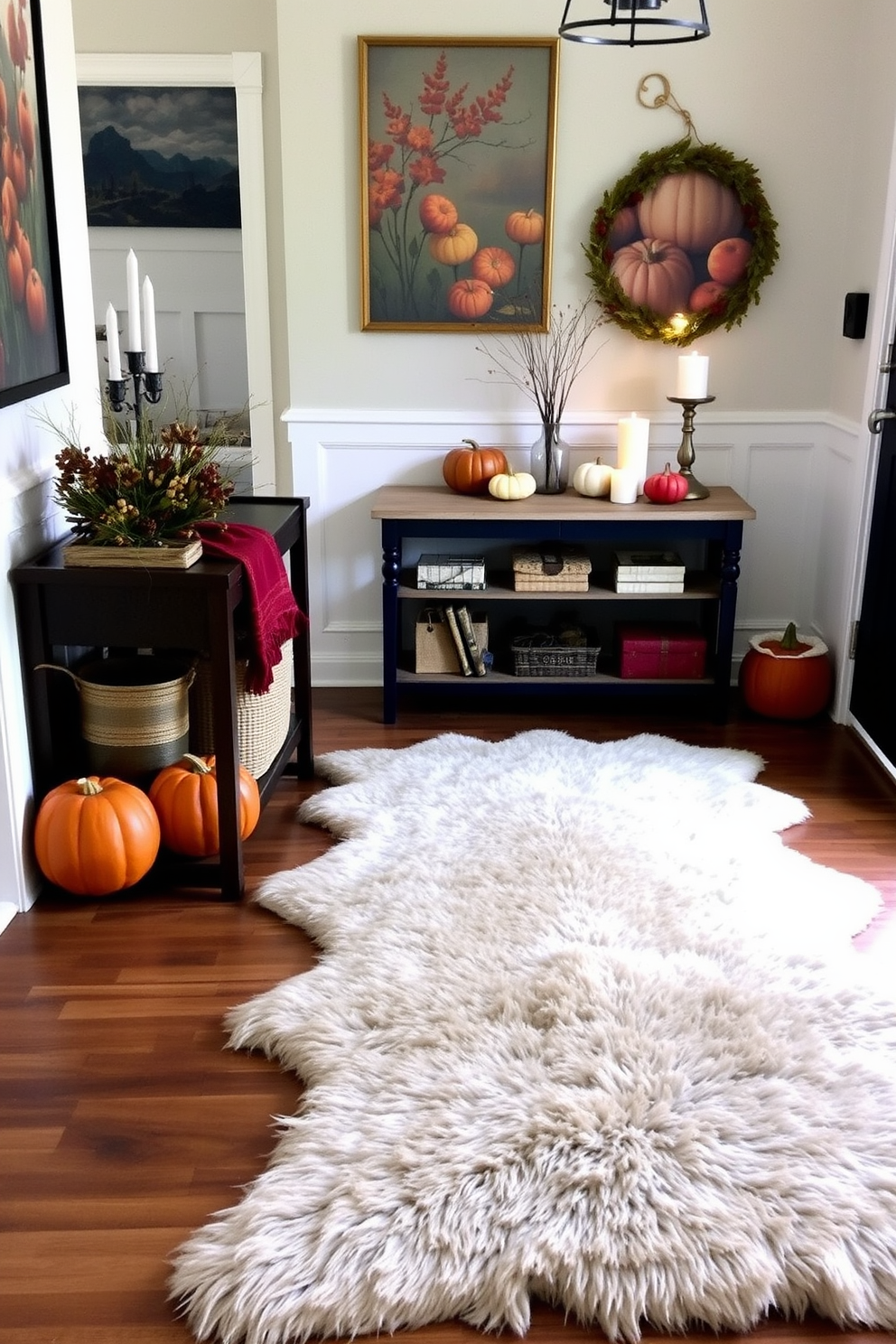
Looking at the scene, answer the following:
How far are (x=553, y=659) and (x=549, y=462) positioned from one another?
635mm

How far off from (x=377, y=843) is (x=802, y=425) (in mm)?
2154

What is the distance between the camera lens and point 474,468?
4082mm

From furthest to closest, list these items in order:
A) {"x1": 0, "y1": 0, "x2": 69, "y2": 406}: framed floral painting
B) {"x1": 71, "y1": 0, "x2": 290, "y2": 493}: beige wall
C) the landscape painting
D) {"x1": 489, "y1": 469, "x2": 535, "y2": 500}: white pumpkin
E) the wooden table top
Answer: the landscape painting, {"x1": 71, "y1": 0, "x2": 290, "y2": 493}: beige wall, {"x1": 489, "y1": 469, "x2": 535, "y2": 500}: white pumpkin, the wooden table top, {"x1": 0, "y1": 0, "x2": 69, "y2": 406}: framed floral painting

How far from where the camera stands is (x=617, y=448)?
415 cm

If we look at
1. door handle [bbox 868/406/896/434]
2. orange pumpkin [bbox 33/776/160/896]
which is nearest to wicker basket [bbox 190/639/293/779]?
orange pumpkin [bbox 33/776/160/896]

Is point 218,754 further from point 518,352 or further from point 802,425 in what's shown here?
point 802,425

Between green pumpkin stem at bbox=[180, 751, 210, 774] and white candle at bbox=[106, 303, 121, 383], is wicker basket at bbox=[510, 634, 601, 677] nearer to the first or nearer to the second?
green pumpkin stem at bbox=[180, 751, 210, 774]

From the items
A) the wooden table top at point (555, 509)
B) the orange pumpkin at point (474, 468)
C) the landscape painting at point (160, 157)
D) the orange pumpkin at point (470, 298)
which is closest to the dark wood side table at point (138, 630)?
the wooden table top at point (555, 509)

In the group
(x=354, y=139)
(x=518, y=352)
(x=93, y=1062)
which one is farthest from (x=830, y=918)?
(x=354, y=139)

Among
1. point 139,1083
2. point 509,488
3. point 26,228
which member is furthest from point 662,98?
point 139,1083

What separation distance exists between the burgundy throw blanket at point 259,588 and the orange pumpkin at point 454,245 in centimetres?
136

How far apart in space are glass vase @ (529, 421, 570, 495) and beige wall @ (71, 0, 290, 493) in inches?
50.7

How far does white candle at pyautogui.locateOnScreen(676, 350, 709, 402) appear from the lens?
13.2 feet

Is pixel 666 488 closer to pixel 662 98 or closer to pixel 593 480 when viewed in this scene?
pixel 593 480
